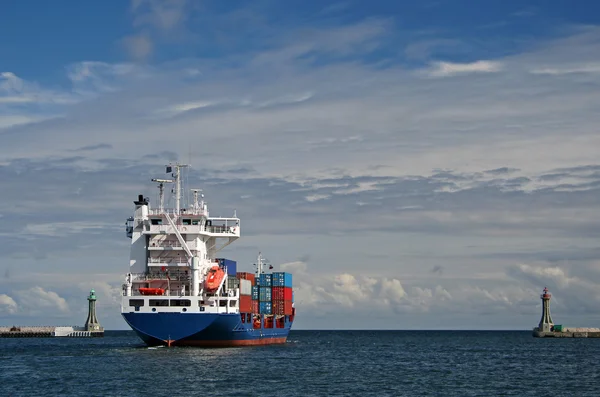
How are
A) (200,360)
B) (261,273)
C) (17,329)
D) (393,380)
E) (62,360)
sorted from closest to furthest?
(393,380) → (200,360) → (62,360) → (261,273) → (17,329)

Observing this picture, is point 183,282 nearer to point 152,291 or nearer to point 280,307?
point 152,291

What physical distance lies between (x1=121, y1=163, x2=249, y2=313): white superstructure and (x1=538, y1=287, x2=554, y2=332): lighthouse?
7173cm

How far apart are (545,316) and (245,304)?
253ft

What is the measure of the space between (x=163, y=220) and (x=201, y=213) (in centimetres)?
353

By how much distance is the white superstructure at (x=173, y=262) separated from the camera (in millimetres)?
75000

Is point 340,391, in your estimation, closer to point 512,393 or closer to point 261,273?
point 512,393

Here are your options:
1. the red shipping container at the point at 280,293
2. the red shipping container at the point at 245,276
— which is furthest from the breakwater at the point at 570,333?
the red shipping container at the point at 245,276

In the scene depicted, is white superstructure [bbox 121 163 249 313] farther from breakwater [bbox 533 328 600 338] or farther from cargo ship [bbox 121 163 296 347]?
breakwater [bbox 533 328 600 338]

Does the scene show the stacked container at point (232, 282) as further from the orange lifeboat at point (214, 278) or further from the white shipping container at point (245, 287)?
the orange lifeboat at point (214, 278)

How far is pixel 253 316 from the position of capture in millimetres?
91062

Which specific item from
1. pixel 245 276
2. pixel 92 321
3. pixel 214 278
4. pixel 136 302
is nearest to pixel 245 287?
pixel 245 276

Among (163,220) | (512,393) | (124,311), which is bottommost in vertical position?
(512,393)

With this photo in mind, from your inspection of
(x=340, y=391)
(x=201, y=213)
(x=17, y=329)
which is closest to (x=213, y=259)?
(x=201, y=213)

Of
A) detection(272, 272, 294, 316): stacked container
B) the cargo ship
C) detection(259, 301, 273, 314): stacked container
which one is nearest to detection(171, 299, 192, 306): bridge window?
the cargo ship
